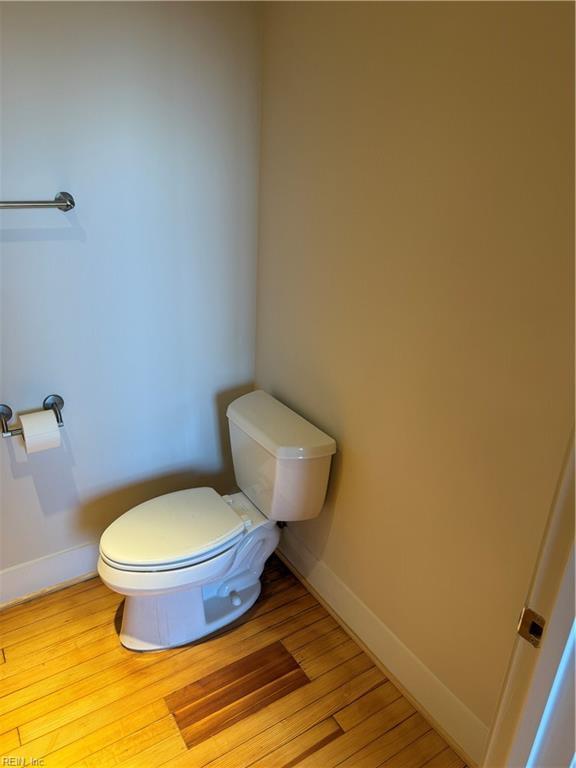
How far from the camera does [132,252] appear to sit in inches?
72.4

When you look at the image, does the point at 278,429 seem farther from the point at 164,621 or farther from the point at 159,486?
the point at 164,621

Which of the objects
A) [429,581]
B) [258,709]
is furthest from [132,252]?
[258,709]

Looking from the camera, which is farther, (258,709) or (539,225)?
(258,709)

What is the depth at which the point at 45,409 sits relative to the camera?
1843 mm

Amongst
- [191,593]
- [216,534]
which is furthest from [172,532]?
[191,593]

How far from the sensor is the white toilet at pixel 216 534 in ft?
5.59

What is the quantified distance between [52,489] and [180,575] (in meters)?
0.61

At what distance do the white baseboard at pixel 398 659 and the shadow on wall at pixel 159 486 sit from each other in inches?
15.4

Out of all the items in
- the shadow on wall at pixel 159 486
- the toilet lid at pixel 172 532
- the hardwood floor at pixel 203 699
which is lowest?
the hardwood floor at pixel 203 699

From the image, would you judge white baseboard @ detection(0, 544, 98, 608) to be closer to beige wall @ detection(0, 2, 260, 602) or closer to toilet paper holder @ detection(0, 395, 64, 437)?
beige wall @ detection(0, 2, 260, 602)

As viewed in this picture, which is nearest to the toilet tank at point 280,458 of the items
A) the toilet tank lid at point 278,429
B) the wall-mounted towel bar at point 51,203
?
the toilet tank lid at point 278,429

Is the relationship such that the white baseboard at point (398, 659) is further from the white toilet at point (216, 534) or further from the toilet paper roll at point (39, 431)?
the toilet paper roll at point (39, 431)

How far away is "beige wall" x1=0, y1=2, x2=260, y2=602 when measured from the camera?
159 cm

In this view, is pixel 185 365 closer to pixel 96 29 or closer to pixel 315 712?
pixel 96 29
